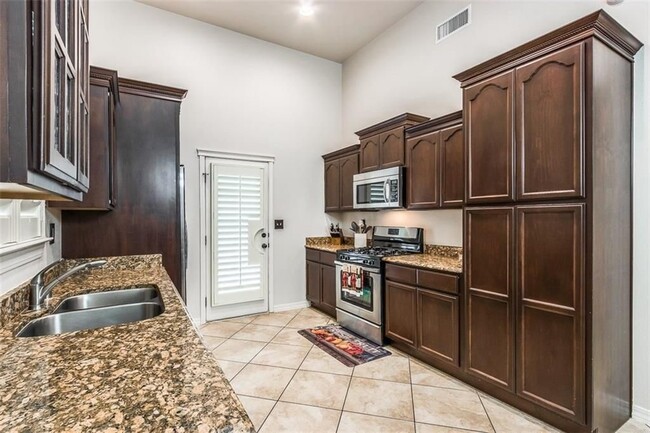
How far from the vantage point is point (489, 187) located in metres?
2.40

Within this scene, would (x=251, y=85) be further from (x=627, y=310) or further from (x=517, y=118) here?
(x=627, y=310)

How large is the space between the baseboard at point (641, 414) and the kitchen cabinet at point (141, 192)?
359cm

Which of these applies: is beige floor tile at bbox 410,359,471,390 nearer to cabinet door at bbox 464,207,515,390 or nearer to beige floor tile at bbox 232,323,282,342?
cabinet door at bbox 464,207,515,390

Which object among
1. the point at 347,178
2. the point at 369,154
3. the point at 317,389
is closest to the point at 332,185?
the point at 347,178

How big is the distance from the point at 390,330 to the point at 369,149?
6.77 feet

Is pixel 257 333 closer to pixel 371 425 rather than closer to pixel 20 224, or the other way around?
pixel 371 425

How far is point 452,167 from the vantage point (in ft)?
9.87

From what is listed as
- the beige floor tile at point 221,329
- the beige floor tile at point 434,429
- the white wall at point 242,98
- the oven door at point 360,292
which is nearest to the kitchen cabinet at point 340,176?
the white wall at point 242,98

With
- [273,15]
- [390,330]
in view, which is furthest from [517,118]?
[273,15]

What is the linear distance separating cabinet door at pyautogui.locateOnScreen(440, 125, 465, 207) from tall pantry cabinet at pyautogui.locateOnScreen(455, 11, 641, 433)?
465mm

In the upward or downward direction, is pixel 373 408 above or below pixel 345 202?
below

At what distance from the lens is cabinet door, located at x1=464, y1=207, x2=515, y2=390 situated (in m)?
2.27

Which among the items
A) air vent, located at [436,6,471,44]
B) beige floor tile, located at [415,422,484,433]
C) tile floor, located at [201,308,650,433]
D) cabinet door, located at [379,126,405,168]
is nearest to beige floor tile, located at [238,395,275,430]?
tile floor, located at [201,308,650,433]

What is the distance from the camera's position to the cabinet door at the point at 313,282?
4.54 m
